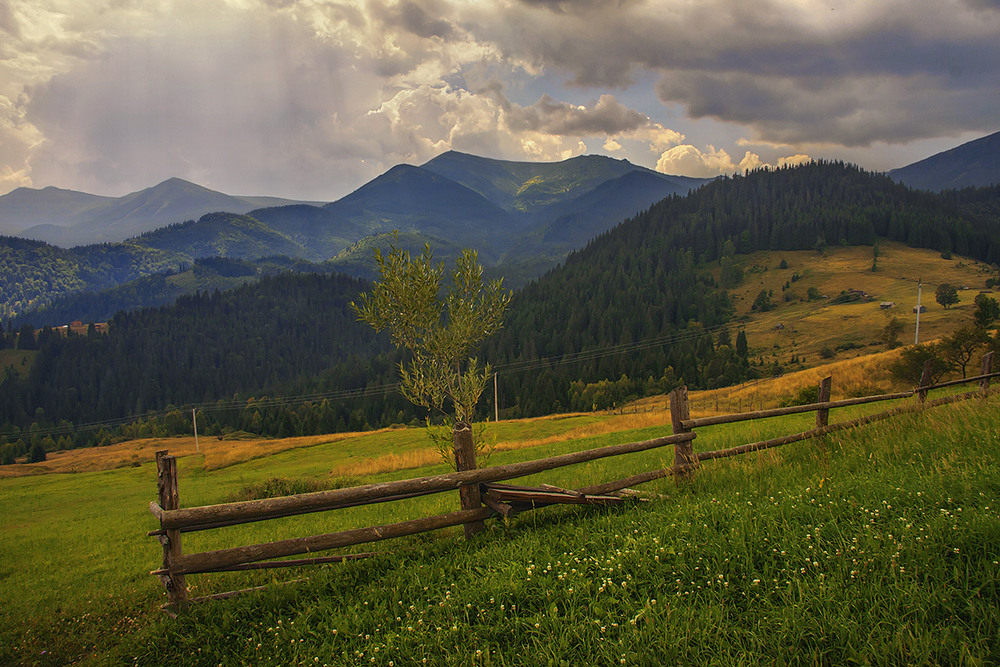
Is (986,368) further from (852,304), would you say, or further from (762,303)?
(762,303)

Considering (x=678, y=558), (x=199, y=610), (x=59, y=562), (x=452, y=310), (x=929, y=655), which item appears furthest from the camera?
(x=452, y=310)

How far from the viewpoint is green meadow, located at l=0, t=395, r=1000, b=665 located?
4.35 meters

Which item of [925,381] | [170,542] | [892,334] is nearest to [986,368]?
[925,381]

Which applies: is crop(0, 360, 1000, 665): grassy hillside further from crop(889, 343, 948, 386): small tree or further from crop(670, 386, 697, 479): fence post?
crop(889, 343, 948, 386): small tree

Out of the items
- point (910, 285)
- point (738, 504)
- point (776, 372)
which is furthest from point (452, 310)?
point (910, 285)

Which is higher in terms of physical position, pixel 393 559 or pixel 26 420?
pixel 393 559

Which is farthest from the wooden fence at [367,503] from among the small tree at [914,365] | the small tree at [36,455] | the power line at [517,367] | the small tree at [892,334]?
the small tree at [36,455]

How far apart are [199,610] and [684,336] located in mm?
158632

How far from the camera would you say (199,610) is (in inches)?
252

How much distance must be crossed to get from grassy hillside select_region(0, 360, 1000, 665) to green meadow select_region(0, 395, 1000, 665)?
0.02 metres

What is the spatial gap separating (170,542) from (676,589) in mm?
6366

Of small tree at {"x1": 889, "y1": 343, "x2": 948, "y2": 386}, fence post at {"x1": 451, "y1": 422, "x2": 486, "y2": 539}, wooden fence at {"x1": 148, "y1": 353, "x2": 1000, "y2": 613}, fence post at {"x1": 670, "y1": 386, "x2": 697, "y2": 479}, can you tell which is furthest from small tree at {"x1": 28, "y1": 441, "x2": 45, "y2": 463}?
small tree at {"x1": 889, "y1": 343, "x2": 948, "y2": 386}

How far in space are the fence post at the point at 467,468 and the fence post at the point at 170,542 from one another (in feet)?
12.4

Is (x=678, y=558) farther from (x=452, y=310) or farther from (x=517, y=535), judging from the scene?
(x=452, y=310)
